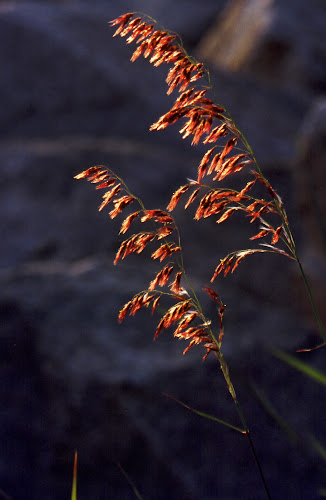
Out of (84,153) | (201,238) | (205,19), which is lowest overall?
(84,153)

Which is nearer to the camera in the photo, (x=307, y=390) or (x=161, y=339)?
(x=307, y=390)

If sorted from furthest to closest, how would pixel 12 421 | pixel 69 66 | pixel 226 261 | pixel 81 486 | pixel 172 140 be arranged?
pixel 69 66, pixel 172 140, pixel 12 421, pixel 81 486, pixel 226 261

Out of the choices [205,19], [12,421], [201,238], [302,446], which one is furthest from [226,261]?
[205,19]

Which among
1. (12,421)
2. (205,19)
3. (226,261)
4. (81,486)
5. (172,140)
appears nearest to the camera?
(226,261)

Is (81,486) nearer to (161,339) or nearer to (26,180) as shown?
(161,339)

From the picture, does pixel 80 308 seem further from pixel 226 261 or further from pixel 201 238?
pixel 226 261

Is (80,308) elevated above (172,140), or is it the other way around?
(172,140)
